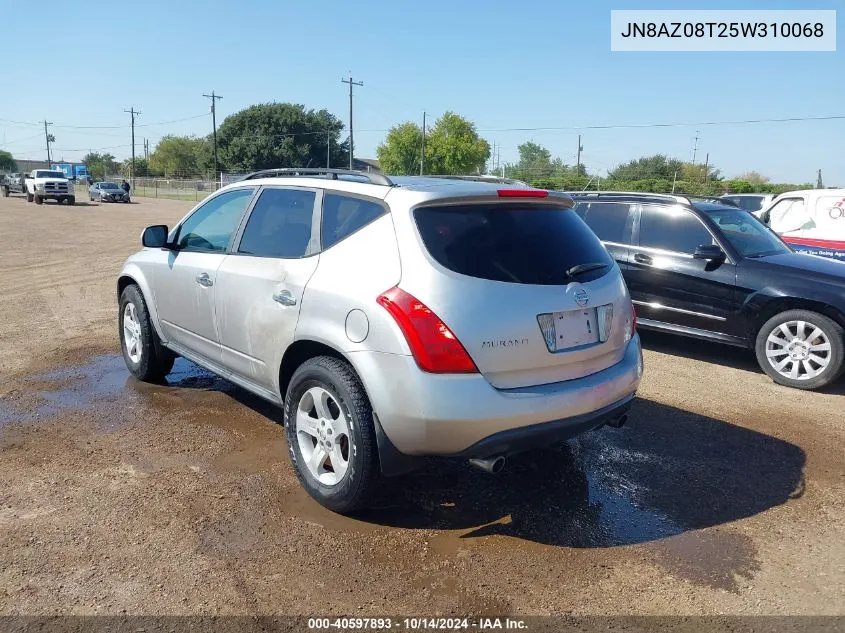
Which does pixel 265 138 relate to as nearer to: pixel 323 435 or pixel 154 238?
pixel 154 238

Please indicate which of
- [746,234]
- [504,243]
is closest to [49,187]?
[746,234]

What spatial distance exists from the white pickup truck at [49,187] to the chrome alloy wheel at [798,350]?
139 feet

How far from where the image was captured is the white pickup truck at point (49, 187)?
39.4 metres

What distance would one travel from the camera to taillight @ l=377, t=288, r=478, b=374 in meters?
3.03

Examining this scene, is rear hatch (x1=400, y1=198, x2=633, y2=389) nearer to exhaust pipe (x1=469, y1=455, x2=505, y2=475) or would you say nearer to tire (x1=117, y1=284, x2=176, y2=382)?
exhaust pipe (x1=469, y1=455, x2=505, y2=475)

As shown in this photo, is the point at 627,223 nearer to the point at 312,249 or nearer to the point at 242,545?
the point at 312,249

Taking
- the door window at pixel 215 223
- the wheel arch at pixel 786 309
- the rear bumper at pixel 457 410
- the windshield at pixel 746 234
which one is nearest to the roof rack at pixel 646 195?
the windshield at pixel 746 234

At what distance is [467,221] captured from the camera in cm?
339

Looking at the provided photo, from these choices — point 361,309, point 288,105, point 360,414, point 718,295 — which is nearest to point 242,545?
point 360,414

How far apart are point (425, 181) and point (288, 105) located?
86.1 meters

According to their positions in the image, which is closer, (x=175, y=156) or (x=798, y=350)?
(x=798, y=350)

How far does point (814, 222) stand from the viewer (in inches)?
412

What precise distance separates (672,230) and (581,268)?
428 cm

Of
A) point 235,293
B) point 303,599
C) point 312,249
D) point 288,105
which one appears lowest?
point 303,599
